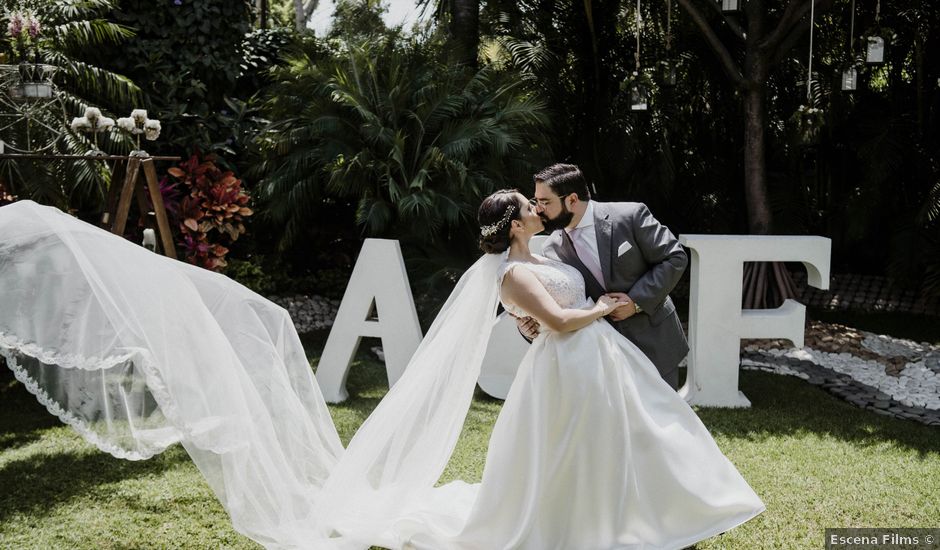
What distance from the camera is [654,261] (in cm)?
452

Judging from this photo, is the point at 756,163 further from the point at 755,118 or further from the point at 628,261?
the point at 628,261

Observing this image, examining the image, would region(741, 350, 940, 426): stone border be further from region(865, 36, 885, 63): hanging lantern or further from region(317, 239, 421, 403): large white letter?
region(317, 239, 421, 403): large white letter

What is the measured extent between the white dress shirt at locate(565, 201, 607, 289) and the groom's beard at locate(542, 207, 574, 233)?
163 mm

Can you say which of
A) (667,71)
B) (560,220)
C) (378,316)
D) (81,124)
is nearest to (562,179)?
(560,220)

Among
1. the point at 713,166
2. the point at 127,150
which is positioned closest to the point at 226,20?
the point at 127,150

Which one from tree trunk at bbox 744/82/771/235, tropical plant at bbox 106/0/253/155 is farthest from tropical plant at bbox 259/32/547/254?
tree trunk at bbox 744/82/771/235

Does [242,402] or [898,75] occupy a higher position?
[898,75]

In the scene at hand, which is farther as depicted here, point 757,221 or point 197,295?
point 757,221

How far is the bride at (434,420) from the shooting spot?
3975mm

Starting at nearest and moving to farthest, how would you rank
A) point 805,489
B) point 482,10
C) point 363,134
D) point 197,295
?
point 197,295
point 805,489
point 363,134
point 482,10

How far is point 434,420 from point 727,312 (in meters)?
3.65

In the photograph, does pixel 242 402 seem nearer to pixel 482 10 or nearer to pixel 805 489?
pixel 805 489

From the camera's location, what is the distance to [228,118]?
11.5m

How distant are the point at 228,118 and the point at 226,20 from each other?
136 centimetres
